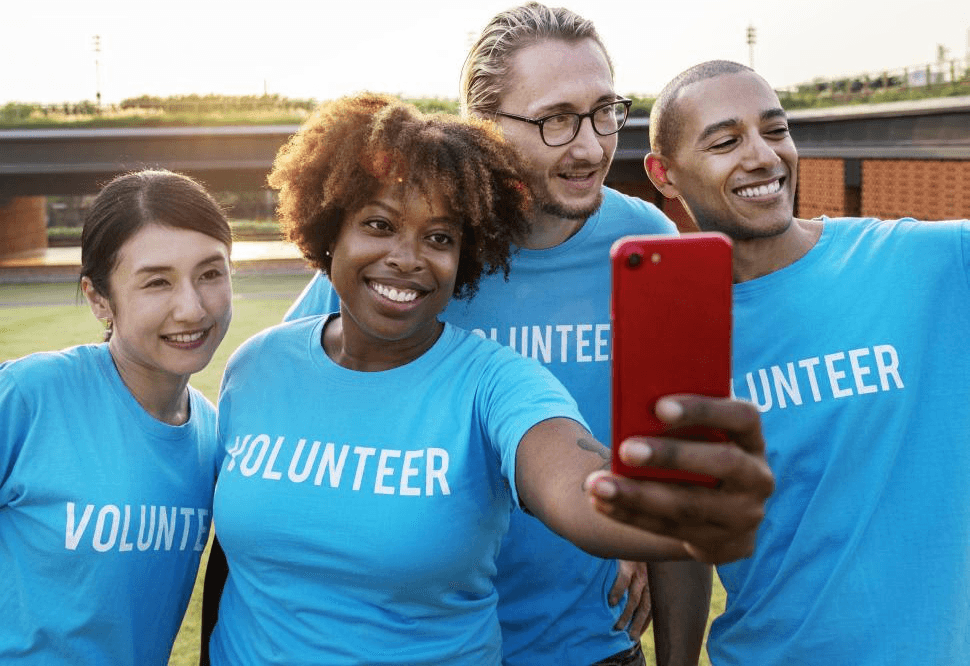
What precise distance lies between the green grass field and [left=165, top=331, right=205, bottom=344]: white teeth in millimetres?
3903

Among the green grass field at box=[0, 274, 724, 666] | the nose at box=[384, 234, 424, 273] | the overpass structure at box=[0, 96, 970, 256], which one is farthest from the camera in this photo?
the overpass structure at box=[0, 96, 970, 256]

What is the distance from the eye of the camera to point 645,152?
27.8 metres

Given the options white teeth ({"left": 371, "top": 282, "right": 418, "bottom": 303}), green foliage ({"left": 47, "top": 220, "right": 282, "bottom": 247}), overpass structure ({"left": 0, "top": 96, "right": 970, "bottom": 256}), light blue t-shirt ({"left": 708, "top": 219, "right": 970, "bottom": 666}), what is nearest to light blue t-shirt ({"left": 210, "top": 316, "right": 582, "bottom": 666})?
white teeth ({"left": 371, "top": 282, "right": 418, "bottom": 303})

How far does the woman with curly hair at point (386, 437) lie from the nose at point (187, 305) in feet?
0.73

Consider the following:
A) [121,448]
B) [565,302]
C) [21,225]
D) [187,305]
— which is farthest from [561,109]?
[21,225]

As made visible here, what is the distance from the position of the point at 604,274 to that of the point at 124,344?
1.42 m

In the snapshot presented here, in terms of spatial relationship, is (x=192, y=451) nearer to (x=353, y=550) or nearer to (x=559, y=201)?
(x=353, y=550)

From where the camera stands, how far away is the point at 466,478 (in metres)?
1.98

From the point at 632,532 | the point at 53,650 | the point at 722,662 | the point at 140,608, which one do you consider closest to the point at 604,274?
the point at 722,662

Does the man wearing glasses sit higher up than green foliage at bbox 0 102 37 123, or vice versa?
green foliage at bbox 0 102 37 123

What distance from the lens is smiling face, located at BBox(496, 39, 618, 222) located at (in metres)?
2.86

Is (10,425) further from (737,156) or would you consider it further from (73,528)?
(737,156)

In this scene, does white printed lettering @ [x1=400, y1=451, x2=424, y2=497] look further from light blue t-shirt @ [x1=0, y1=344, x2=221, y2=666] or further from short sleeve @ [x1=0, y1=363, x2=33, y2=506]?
short sleeve @ [x1=0, y1=363, x2=33, y2=506]

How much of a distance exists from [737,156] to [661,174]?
349 millimetres
